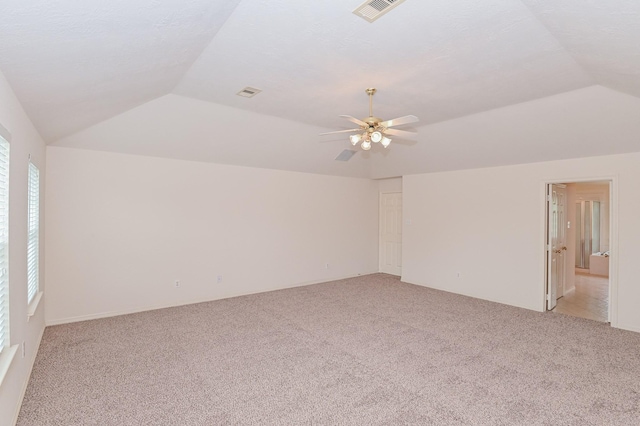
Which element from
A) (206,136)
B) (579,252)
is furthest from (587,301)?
(206,136)

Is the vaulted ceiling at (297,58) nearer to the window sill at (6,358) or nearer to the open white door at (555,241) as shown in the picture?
the open white door at (555,241)

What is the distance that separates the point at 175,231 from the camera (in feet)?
17.8

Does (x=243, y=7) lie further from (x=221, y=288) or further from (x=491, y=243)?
(x=491, y=243)

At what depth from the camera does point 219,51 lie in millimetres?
2781

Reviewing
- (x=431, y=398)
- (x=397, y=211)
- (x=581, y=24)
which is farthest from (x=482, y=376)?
(x=397, y=211)

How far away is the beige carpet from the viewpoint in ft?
8.43

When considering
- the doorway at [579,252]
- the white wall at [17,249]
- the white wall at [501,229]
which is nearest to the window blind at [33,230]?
the white wall at [17,249]

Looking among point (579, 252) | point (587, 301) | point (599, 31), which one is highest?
point (599, 31)

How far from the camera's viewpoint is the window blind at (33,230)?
347 cm

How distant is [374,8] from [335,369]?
315 centimetres

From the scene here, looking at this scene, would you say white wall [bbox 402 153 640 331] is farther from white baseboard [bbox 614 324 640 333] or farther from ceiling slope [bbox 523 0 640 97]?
ceiling slope [bbox 523 0 640 97]

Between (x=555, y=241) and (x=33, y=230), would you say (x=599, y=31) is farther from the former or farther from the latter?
(x=33, y=230)

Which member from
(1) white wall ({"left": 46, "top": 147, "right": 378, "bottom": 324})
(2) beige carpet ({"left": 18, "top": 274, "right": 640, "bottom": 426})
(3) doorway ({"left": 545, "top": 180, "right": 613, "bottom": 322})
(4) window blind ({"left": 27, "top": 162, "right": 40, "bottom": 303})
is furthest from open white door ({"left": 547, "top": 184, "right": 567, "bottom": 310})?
(4) window blind ({"left": 27, "top": 162, "right": 40, "bottom": 303})

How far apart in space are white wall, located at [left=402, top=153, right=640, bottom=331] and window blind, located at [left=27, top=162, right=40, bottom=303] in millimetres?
6284
